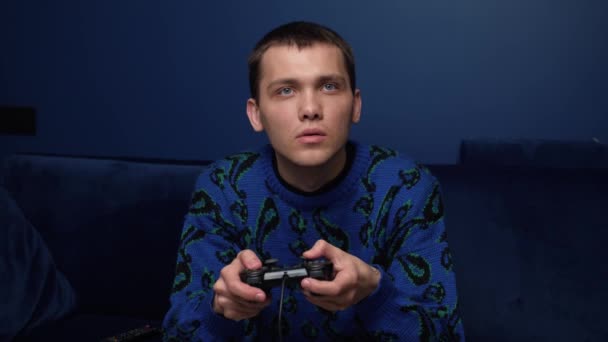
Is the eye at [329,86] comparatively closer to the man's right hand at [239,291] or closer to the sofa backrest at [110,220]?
the man's right hand at [239,291]

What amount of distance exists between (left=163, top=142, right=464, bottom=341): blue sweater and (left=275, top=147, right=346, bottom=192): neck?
0.02 m

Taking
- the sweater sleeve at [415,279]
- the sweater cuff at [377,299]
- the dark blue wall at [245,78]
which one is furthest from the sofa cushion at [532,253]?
the dark blue wall at [245,78]

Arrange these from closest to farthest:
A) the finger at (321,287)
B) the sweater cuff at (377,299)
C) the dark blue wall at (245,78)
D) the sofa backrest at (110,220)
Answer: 1. the finger at (321,287)
2. the sweater cuff at (377,299)
3. the sofa backrest at (110,220)
4. the dark blue wall at (245,78)

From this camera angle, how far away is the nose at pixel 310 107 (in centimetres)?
99

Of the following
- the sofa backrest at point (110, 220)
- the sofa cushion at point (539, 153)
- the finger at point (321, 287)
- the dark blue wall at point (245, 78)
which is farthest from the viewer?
the dark blue wall at point (245, 78)

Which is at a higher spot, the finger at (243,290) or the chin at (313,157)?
the chin at (313,157)

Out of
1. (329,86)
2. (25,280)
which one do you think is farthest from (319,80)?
(25,280)

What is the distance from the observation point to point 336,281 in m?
0.74

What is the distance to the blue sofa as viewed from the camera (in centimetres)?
A: 138

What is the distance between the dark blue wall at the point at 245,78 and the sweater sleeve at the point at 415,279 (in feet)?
4.44

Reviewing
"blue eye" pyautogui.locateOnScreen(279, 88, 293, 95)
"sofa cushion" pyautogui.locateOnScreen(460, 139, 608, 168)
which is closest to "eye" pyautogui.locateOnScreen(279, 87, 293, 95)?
"blue eye" pyautogui.locateOnScreen(279, 88, 293, 95)

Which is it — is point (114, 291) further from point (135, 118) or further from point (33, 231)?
point (135, 118)

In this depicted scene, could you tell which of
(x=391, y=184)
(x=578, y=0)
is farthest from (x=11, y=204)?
(x=578, y=0)

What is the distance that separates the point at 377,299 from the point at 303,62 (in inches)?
17.3
